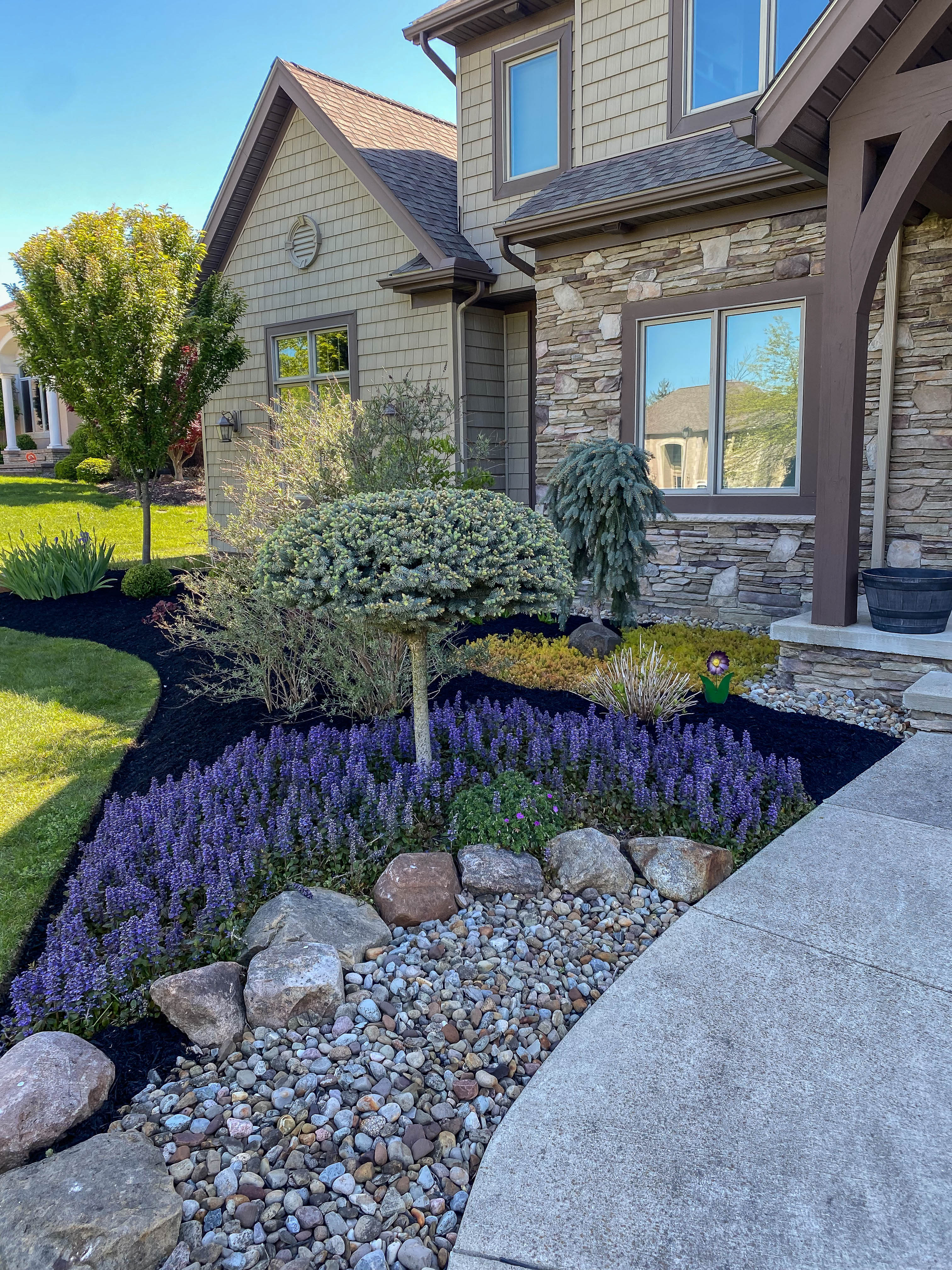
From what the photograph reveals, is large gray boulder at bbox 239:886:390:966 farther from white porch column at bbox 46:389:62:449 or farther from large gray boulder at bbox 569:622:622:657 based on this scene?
white porch column at bbox 46:389:62:449

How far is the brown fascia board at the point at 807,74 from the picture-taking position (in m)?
4.68

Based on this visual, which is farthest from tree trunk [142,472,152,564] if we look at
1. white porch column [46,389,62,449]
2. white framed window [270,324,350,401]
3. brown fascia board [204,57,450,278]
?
white porch column [46,389,62,449]

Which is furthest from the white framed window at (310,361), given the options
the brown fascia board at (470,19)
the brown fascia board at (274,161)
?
the brown fascia board at (470,19)

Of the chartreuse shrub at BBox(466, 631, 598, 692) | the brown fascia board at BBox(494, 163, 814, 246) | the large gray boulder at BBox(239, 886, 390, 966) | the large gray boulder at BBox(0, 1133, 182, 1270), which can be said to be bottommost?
the large gray boulder at BBox(0, 1133, 182, 1270)

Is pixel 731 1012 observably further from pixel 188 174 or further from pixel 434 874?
pixel 188 174

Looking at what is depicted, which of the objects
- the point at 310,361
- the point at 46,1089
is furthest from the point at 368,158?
the point at 46,1089

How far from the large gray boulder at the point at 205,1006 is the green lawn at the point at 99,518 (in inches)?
391

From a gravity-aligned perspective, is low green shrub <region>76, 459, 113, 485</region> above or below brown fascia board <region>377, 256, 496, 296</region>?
below

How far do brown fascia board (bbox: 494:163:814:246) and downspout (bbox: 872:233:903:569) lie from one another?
94cm

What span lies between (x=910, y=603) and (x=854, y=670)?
506 millimetres

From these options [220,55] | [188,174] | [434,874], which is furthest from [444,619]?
[188,174]

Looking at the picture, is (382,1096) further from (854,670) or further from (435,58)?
(435,58)

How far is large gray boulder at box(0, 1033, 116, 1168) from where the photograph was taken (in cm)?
202

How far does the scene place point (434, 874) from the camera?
3098mm
